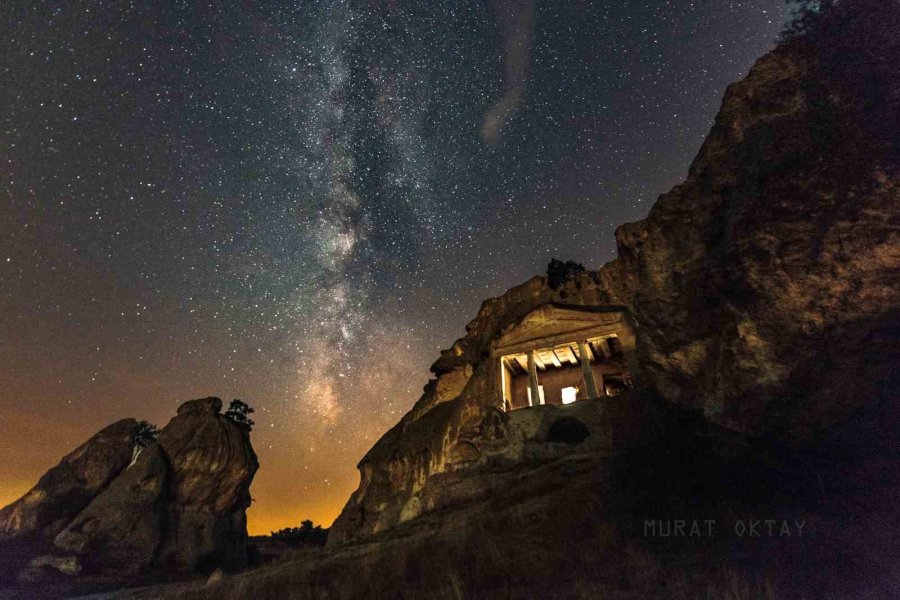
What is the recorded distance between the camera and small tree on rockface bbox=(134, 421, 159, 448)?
46.1m

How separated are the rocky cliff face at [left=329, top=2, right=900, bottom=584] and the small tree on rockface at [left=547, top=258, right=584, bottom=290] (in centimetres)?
2066

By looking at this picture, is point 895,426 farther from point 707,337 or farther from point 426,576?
point 426,576

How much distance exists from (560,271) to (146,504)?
38.7m

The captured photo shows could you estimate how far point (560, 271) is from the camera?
3516 centimetres

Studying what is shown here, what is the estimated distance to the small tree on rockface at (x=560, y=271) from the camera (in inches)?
1350

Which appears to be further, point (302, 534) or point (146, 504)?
point (302, 534)

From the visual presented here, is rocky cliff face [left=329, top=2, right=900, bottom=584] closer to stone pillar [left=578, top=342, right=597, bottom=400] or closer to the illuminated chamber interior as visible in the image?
stone pillar [left=578, top=342, right=597, bottom=400]

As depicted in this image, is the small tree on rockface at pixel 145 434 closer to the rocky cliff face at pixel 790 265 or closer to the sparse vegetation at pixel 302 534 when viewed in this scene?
the sparse vegetation at pixel 302 534

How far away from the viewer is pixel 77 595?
29.5 metres

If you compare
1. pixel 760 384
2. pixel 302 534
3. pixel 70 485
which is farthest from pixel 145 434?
pixel 760 384

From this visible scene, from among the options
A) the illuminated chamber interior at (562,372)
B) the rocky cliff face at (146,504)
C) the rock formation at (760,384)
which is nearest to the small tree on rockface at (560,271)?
the illuminated chamber interior at (562,372)

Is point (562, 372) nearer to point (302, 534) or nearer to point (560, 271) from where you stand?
point (560, 271)

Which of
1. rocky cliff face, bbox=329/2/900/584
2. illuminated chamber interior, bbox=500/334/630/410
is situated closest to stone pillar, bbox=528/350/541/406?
illuminated chamber interior, bbox=500/334/630/410

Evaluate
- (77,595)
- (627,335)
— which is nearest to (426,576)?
(627,335)
